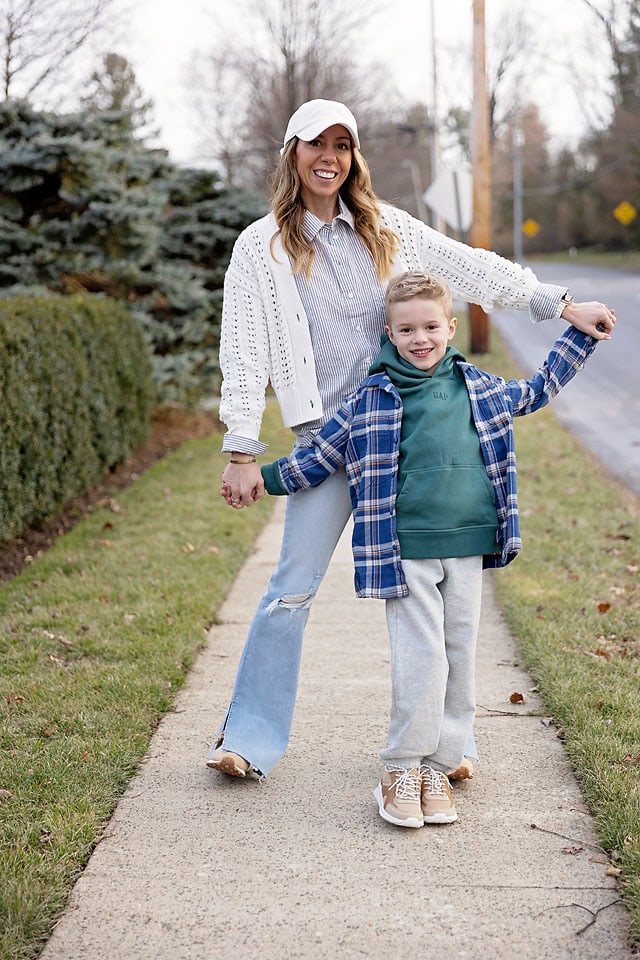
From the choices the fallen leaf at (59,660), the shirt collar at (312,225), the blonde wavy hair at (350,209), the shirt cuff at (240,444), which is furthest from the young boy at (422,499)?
the fallen leaf at (59,660)

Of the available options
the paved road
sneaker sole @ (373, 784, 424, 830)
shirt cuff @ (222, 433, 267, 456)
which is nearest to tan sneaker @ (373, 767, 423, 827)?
sneaker sole @ (373, 784, 424, 830)

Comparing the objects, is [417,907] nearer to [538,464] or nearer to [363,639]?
[363,639]

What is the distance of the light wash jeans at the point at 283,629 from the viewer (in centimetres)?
320

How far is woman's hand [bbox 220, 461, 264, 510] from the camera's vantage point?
314cm

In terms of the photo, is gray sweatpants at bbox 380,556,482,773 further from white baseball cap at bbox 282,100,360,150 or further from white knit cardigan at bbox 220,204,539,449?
white baseball cap at bbox 282,100,360,150

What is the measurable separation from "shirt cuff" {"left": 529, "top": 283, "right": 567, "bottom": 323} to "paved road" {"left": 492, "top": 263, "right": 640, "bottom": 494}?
5.32 m

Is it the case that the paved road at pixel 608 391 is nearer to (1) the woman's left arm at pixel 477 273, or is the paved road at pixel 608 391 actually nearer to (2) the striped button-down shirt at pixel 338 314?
(1) the woman's left arm at pixel 477 273

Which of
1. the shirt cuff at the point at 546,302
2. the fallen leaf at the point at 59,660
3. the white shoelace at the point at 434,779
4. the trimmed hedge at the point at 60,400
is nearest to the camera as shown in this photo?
the white shoelace at the point at 434,779

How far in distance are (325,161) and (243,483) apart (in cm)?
100

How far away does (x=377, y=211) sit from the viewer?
330cm

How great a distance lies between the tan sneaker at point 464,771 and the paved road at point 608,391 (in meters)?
5.48

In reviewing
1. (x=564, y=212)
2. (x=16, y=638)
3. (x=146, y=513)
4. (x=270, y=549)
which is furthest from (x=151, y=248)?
(x=564, y=212)

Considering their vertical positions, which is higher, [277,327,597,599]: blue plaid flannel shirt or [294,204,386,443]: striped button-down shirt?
[294,204,386,443]: striped button-down shirt

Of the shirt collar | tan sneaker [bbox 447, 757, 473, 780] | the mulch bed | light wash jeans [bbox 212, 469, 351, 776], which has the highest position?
the shirt collar
